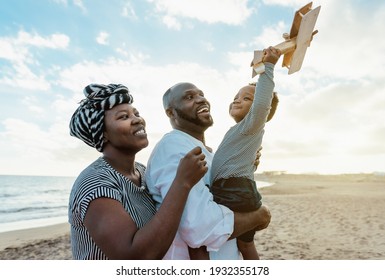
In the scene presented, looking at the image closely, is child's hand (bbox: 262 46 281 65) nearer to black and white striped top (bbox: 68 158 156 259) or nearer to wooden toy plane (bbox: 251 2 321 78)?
wooden toy plane (bbox: 251 2 321 78)

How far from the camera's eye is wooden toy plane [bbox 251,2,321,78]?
2531 millimetres

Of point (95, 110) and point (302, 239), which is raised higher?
point (95, 110)

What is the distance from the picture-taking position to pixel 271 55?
243 centimetres

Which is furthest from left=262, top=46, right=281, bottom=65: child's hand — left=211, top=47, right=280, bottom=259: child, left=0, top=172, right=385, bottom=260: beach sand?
left=0, top=172, right=385, bottom=260: beach sand

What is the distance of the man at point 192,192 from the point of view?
197 cm

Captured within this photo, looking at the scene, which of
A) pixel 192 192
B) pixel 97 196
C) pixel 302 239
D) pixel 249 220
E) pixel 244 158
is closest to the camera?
pixel 97 196

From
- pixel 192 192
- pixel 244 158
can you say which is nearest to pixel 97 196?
pixel 192 192

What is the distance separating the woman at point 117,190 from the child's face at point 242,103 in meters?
0.98

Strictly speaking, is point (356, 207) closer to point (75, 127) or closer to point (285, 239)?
point (285, 239)

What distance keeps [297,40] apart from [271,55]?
0.33 m

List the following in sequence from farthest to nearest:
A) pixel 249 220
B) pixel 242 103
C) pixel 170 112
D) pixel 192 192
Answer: pixel 242 103 → pixel 170 112 → pixel 249 220 → pixel 192 192

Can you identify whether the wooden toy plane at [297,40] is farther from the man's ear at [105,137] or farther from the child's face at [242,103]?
the man's ear at [105,137]

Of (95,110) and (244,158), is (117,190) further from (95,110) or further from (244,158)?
(244,158)
